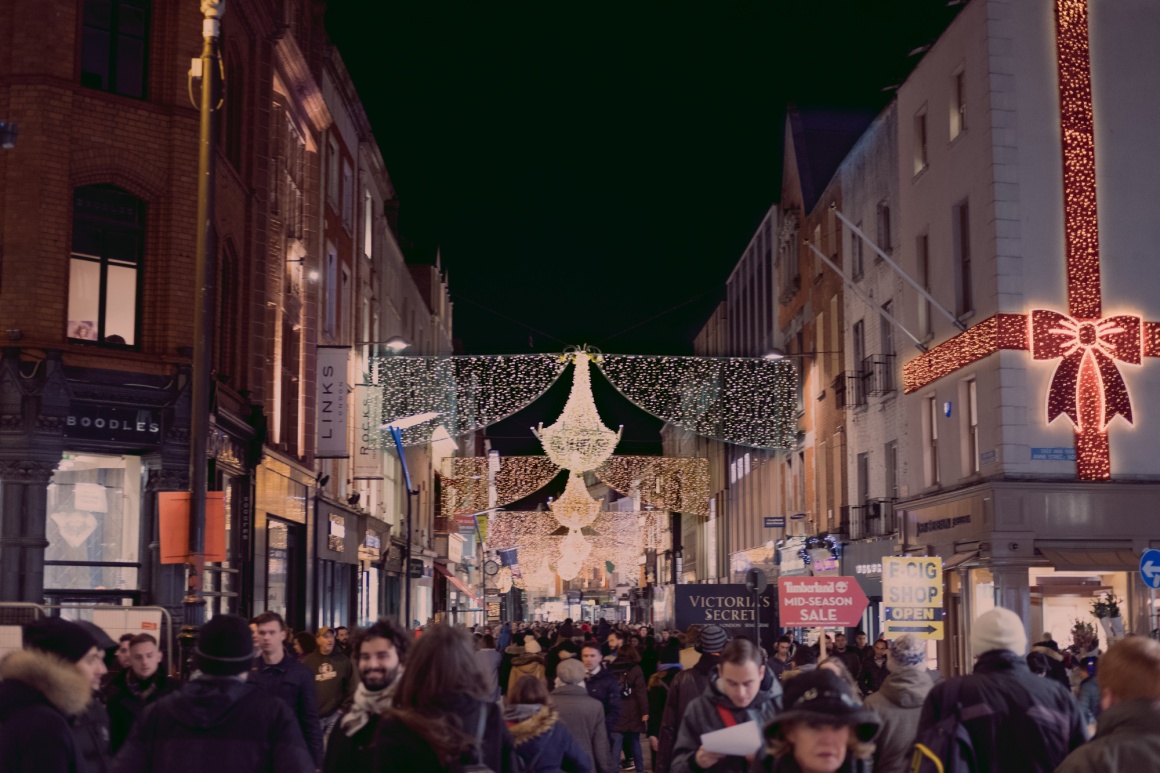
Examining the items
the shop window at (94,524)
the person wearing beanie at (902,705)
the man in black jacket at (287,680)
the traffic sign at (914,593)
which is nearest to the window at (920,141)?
the traffic sign at (914,593)

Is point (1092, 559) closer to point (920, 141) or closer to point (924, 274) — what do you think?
point (924, 274)

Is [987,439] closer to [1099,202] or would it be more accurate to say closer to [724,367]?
[1099,202]

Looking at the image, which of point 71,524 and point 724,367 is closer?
point 71,524

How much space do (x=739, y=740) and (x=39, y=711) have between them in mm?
2918

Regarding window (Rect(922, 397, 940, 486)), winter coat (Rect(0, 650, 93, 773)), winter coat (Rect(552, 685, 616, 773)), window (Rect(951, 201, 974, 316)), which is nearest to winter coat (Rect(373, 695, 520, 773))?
winter coat (Rect(0, 650, 93, 773))

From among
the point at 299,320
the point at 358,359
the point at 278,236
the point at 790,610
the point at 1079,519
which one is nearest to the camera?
the point at 790,610

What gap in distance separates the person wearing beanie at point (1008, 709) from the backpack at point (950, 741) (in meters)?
0.02

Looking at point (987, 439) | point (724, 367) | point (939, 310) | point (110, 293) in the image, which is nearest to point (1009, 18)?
point (939, 310)

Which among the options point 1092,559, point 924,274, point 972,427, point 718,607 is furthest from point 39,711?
point 924,274

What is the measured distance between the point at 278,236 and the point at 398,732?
2583cm

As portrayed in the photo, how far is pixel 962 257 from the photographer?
30.3m

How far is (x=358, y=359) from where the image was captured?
42.6 meters

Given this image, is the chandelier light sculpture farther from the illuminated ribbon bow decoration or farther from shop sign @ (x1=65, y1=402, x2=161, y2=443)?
shop sign @ (x1=65, y1=402, x2=161, y2=443)

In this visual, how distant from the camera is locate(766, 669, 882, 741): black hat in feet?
16.9
